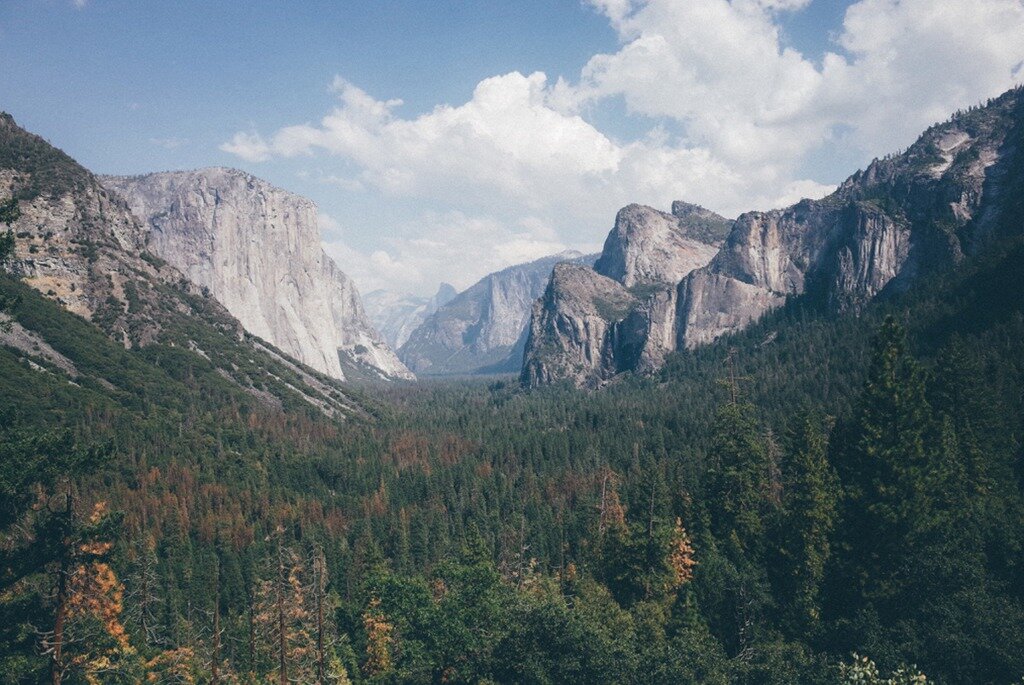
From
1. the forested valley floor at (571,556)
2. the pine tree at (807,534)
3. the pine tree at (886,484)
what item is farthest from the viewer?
the pine tree at (807,534)

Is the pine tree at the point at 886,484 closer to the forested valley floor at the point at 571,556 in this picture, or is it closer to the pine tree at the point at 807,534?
the forested valley floor at the point at 571,556

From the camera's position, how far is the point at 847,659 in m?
36.6

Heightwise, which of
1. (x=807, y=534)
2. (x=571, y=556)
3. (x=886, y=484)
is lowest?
(x=571, y=556)

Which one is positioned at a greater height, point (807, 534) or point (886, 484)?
point (886, 484)

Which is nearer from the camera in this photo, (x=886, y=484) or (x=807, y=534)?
(x=886, y=484)

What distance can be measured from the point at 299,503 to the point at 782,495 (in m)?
81.3

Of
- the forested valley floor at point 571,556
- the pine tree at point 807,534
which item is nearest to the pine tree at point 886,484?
the forested valley floor at point 571,556

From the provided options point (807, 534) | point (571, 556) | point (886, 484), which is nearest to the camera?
point (886, 484)

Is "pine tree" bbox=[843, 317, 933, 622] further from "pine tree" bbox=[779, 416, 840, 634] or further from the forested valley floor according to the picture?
"pine tree" bbox=[779, 416, 840, 634]

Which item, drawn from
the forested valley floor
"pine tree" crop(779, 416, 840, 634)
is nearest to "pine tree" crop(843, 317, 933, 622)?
the forested valley floor

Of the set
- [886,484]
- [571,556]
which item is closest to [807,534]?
[886,484]

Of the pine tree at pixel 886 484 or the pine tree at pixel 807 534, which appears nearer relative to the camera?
the pine tree at pixel 886 484

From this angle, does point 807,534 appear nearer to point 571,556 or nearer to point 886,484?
point 886,484

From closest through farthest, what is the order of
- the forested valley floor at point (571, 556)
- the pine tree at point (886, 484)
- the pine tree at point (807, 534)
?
1. the forested valley floor at point (571, 556)
2. the pine tree at point (886, 484)
3. the pine tree at point (807, 534)
